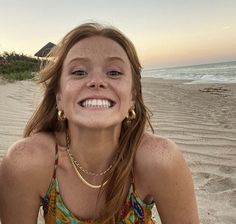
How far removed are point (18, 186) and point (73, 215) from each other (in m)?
0.32

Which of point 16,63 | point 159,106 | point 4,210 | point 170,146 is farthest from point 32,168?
point 16,63

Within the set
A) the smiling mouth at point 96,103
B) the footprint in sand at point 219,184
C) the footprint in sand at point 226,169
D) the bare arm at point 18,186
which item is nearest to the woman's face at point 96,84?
the smiling mouth at point 96,103

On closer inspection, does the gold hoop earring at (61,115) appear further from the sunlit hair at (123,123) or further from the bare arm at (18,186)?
the bare arm at (18,186)

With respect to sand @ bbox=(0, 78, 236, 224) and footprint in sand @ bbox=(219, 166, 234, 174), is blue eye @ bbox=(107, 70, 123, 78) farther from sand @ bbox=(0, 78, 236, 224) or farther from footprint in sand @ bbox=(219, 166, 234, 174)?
footprint in sand @ bbox=(219, 166, 234, 174)

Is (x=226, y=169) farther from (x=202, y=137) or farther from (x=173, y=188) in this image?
(x=173, y=188)

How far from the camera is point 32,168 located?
2.06 meters

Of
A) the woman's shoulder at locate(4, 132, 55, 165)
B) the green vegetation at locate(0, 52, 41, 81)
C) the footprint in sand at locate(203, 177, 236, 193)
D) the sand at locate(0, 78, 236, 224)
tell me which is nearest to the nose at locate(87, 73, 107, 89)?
the woman's shoulder at locate(4, 132, 55, 165)

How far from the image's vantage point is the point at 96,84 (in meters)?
1.90

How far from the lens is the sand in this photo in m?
3.08

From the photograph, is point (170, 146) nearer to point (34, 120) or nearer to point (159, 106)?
point (34, 120)

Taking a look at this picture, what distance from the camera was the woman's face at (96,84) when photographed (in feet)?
6.14

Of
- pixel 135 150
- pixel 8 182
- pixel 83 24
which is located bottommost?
pixel 8 182

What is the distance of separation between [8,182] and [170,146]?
860 millimetres

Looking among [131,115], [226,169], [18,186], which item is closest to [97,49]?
[131,115]
